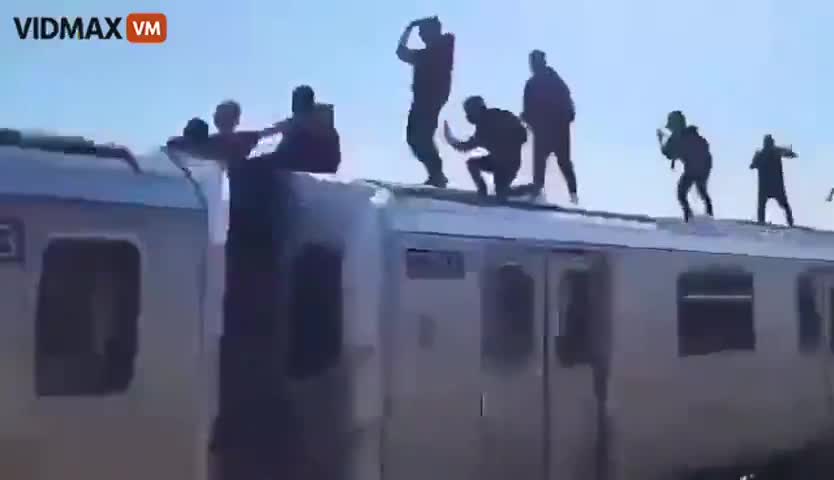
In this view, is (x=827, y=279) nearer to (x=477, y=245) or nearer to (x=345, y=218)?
(x=477, y=245)

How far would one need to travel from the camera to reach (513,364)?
19.3ft

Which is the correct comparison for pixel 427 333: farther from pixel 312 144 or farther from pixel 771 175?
pixel 771 175

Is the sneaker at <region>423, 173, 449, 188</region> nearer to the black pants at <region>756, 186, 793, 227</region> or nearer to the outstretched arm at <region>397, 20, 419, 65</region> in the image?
the outstretched arm at <region>397, 20, 419, 65</region>

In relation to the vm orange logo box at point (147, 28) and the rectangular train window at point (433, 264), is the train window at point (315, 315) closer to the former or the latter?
the rectangular train window at point (433, 264)

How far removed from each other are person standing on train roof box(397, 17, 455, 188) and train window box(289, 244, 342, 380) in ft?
3.87

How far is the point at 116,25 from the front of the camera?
4.95m

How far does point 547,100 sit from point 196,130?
2.71 m

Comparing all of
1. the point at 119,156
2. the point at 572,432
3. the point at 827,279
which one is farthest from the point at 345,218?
the point at 827,279

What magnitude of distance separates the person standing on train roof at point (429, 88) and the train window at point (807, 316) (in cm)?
308

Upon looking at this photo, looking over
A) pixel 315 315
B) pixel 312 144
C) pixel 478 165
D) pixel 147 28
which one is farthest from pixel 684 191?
pixel 147 28

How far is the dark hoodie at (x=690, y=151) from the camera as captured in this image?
7941 mm

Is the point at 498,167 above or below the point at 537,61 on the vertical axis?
below

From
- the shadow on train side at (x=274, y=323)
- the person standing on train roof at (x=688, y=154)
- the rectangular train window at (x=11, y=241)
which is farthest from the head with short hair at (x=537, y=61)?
the rectangular train window at (x=11, y=241)

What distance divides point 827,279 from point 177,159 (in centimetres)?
530
